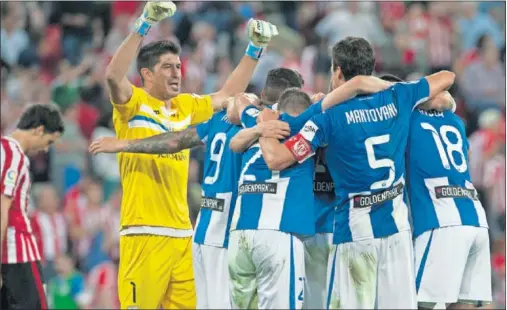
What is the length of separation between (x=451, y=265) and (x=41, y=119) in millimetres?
3995

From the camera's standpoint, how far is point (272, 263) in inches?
353

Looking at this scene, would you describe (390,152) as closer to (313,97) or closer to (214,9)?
(313,97)

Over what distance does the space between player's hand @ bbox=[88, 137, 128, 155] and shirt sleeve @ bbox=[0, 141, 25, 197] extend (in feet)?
2.63

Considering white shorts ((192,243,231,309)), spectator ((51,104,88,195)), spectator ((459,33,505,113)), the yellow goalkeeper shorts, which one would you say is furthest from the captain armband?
spectator ((459,33,505,113))

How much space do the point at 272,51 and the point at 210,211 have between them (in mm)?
10120

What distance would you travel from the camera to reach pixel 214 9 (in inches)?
803

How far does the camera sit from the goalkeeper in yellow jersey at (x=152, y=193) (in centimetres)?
1015

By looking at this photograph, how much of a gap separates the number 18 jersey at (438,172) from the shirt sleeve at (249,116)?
126 cm

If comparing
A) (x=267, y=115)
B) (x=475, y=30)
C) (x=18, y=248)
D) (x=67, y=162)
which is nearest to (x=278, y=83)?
(x=267, y=115)

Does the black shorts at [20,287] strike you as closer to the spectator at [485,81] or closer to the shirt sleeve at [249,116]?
the shirt sleeve at [249,116]

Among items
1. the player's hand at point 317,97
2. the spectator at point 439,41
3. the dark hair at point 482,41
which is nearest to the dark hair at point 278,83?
the player's hand at point 317,97

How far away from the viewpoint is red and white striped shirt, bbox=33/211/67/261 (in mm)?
15977

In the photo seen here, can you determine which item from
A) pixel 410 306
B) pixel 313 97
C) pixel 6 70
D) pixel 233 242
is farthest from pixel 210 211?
pixel 6 70

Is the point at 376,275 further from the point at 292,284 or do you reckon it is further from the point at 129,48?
the point at 129,48
